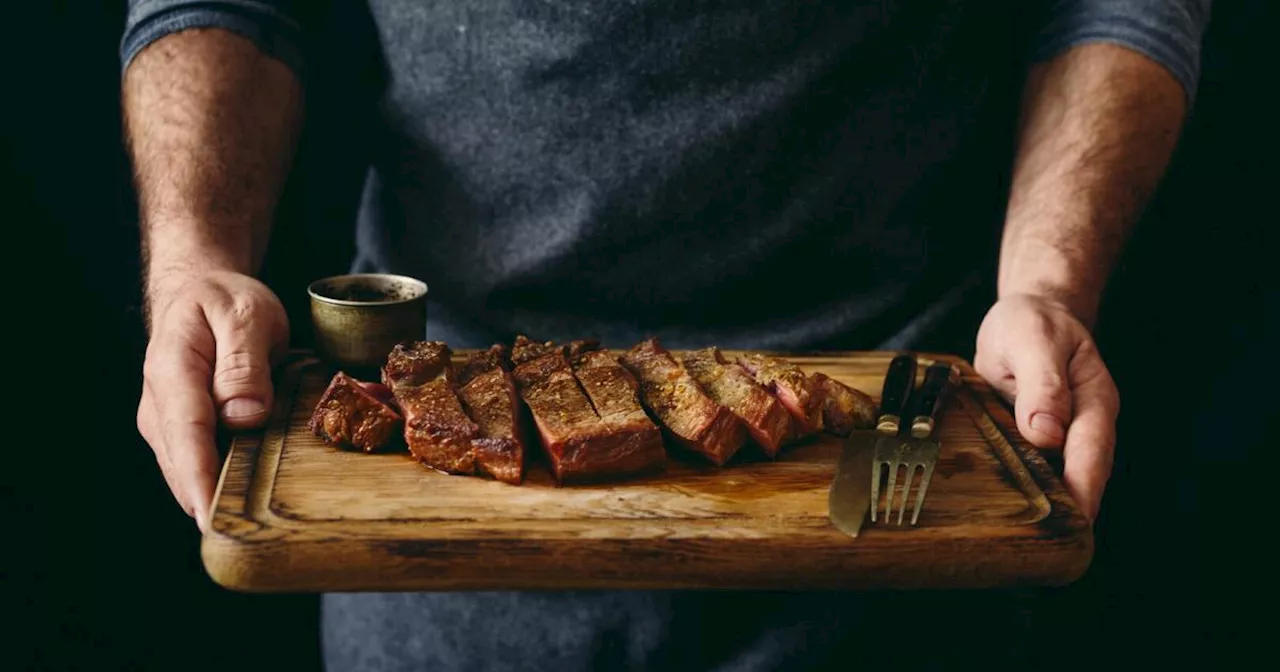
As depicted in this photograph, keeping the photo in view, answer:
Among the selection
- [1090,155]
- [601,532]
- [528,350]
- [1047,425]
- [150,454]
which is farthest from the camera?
[150,454]

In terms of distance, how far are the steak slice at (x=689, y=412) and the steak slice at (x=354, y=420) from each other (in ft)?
1.77

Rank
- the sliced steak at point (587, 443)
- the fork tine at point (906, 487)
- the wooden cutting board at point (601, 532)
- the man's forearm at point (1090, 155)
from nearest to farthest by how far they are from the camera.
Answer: the wooden cutting board at point (601, 532), the fork tine at point (906, 487), the sliced steak at point (587, 443), the man's forearm at point (1090, 155)

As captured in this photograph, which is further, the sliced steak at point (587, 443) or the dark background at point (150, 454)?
the dark background at point (150, 454)

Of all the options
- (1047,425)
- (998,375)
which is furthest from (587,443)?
(998,375)

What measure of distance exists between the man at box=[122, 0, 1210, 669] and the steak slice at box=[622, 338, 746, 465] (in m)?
0.46

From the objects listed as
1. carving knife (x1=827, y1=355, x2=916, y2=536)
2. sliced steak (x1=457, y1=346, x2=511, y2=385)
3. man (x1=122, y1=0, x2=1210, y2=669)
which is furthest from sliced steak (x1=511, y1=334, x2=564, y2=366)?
carving knife (x1=827, y1=355, x2=916, y2=536)

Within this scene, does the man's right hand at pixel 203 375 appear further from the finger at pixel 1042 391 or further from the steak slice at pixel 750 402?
the finger at pixel 1042 391

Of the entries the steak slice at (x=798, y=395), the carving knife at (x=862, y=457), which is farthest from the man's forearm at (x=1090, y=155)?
the steak slice at (x=798, y=395)

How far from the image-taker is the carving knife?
1.86m

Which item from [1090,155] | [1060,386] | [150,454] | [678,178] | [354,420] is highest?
[1090,155]

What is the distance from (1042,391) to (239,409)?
1.65 metres

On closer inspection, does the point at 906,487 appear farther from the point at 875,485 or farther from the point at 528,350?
the point at 528,350

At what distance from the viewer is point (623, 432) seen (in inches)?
78.4

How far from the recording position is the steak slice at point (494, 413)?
1964 mm
